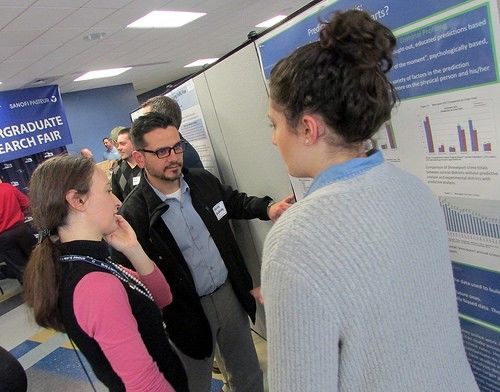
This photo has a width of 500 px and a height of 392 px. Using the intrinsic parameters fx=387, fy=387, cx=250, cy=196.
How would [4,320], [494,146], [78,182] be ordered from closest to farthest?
1. [494,146]
2. [78,182]
3. [4,320]

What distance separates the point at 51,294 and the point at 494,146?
123 cm

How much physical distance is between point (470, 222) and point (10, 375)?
1624 millimetres

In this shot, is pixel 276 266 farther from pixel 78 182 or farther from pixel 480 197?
pixel 78 182

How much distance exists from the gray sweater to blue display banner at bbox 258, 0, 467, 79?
1.48 ft

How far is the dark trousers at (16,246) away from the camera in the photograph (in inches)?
203

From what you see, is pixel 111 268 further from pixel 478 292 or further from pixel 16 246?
pixel 16 246

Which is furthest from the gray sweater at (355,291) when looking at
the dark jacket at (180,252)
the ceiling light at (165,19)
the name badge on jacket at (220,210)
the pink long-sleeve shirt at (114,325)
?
the ceiling light at (165,19)

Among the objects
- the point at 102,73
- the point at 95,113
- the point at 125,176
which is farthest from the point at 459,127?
the point at 95,113

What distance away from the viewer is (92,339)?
1.08 meters

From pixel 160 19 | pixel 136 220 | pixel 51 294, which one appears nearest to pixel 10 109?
pixel 160 19

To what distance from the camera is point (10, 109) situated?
7.18m

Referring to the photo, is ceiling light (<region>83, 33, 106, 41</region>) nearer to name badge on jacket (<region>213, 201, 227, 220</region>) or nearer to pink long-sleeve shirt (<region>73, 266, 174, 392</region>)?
name badge on jacket (<region>213, 201, 227, 220</region>)

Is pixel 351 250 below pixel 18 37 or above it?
below

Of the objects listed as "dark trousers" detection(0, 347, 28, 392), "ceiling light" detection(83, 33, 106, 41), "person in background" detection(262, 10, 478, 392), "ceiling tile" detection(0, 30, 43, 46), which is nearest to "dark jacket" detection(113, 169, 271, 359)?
"dark trousers" detection(0, 347, 28, 392)
